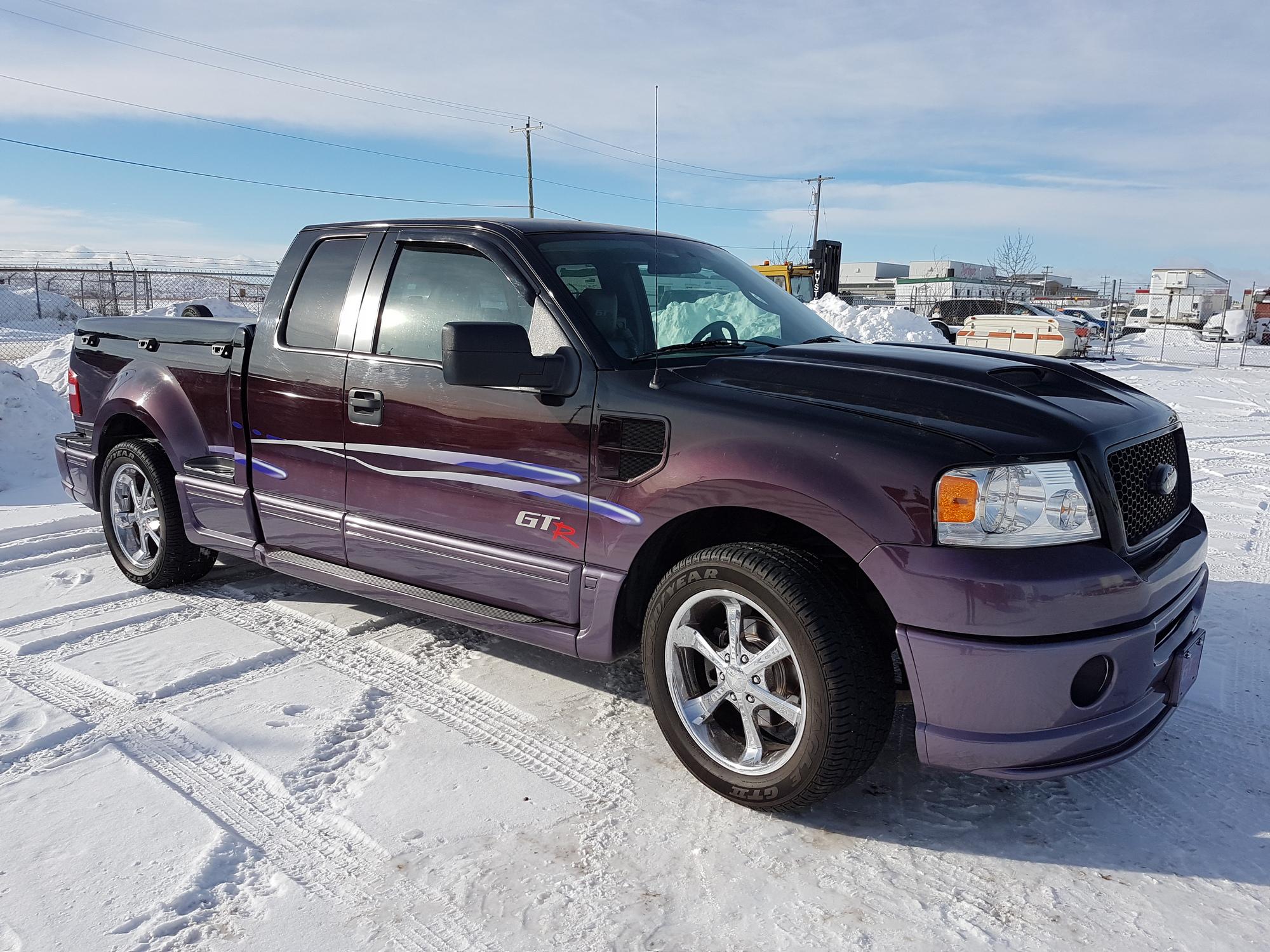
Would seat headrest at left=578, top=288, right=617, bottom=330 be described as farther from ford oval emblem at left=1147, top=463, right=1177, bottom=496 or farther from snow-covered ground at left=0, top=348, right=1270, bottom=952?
ford oval emblem at left=1147, top=463, right=1177, bottom=496

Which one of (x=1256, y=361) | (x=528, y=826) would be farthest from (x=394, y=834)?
(x=1256, y=361)

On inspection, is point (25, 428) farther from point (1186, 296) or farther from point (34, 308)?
point (1186, 296)

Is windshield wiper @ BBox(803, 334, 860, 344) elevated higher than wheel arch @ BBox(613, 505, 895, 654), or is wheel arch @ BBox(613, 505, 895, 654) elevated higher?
windshield wiper @ BBox(803, 334, 860, 344)

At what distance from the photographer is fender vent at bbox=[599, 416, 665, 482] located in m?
2.99

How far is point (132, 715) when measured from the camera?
347 centimetres

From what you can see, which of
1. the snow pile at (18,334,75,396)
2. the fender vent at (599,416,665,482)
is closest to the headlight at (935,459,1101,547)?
the fender vent at (599,416,665,482)

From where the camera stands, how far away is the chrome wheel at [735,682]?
281 cm

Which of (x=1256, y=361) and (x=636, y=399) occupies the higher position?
(x=636, y=399)

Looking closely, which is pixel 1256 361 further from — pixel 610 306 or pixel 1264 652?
pixel 610 306

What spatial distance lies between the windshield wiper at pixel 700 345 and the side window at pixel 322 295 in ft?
4.92

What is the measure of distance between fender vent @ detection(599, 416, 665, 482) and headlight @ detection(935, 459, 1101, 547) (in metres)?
0.92

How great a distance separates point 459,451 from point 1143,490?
2329 mm

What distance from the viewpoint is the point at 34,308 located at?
2922 centimetres

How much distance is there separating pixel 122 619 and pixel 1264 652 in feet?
17.5
